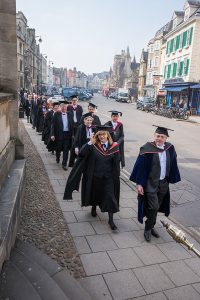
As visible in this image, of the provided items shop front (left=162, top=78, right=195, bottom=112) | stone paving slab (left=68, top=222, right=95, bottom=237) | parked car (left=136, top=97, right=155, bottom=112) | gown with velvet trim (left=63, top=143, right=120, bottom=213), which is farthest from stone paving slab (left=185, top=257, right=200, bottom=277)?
parked car (left=136, top=97, right=155, bottom=112)

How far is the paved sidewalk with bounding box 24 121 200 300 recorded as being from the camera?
3654 millimetres

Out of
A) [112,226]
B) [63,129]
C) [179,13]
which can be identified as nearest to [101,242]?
[112,226]

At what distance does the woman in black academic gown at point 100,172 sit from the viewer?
5.18 m

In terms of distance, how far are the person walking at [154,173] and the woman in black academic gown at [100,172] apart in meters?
0.48

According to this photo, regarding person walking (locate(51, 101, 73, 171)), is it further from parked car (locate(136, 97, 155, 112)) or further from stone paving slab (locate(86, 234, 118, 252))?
parked car (locate(136, 97, 155, 112))

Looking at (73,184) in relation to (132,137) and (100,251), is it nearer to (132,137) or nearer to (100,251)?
(100,251)

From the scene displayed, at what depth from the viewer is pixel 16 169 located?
19.2 feet

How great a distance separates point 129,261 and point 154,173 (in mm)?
1376

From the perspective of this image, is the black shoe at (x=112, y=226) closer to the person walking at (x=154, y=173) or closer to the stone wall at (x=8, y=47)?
the person walking at (x=154, y=173)

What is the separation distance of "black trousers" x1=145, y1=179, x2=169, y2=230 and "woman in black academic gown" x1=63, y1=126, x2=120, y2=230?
601 mm

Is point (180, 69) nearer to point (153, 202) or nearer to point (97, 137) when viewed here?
point (97, 137)

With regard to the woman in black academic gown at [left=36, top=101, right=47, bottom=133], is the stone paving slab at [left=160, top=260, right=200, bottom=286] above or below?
below

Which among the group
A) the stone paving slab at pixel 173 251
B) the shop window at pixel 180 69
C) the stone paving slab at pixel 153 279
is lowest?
the stone paving slab at pixel 173 251

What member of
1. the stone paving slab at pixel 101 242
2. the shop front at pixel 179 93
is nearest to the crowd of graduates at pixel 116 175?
the stone paving slab at pixel 101 242
